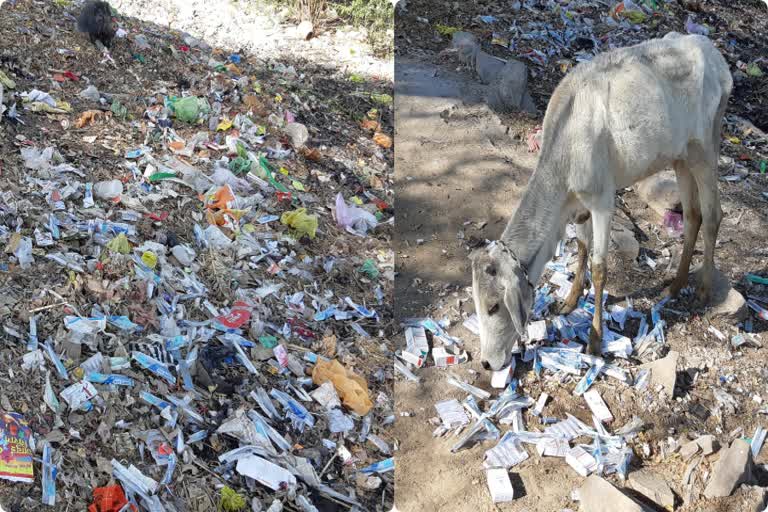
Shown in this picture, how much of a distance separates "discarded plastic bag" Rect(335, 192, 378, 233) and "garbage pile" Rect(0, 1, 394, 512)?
17 mm

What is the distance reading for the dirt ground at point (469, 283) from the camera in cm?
432

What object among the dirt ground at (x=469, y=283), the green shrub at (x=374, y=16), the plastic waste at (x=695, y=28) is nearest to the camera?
the dirt ground at (x=469, y=283)

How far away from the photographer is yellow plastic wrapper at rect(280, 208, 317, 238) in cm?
585

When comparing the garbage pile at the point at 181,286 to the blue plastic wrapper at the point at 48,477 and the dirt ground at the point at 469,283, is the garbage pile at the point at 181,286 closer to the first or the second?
the blue plastic wrapper at the point at 48,477

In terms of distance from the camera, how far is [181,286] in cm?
499

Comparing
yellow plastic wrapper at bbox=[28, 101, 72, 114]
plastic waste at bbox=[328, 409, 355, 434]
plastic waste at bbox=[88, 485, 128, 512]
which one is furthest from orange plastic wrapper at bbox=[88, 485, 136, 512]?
yellow plastic wrapper at bbox=[28, 101, 72, 114]

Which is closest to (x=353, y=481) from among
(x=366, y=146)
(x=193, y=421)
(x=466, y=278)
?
(x=193, y=421)

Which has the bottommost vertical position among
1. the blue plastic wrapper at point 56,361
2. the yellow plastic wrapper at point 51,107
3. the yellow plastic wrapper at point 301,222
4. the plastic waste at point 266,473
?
the plastic waste at point 266,473

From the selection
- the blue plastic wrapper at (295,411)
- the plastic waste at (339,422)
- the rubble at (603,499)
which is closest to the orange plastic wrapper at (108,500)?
the blue plastic wrapper at (295,411)

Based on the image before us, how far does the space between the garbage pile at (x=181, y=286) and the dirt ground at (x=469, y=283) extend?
22cm

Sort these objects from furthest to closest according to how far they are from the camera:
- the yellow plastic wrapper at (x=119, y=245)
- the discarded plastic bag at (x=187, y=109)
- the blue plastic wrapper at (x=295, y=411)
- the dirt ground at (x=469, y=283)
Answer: the discarded plastic bag at (x=187, y=109) → the yellow plastic wrapper at (x=119, y=245) → the blue plastic wrapper at (x=295, y=411) → the dirt ground at (x=469, y=283)

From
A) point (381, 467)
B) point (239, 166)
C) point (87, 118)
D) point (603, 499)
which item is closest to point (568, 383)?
point (603, 499)

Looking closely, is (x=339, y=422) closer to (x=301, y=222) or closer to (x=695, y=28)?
(x=301, y=222)

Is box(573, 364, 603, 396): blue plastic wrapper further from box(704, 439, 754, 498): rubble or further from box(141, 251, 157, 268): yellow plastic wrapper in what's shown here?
box(141, 251, 157, 268): yellow plastic wrapper
